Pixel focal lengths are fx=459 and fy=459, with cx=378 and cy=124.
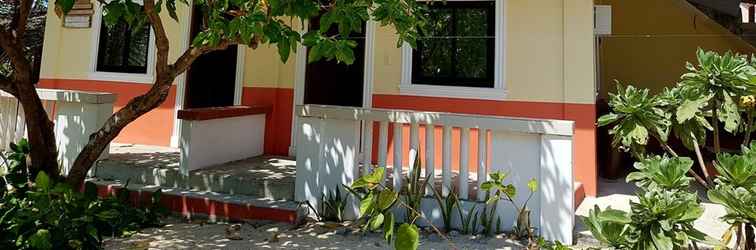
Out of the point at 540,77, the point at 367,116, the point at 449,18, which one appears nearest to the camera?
the point at 367,116

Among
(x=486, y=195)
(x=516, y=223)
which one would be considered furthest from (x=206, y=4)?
(x=516, y=223)

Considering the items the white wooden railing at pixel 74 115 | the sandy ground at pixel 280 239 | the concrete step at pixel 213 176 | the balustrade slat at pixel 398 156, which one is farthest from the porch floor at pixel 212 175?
the balustrade slat at pixel 398 156

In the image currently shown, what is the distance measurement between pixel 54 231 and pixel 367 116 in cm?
230

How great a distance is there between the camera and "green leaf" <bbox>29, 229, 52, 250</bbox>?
2.75 metres

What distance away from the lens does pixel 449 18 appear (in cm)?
532

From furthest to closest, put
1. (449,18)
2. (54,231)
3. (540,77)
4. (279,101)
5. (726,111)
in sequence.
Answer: (279,101)
(449,18)
(540,77)
(54,231)
(726,111)

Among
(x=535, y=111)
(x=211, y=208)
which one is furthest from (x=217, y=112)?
(x=535, y=111)

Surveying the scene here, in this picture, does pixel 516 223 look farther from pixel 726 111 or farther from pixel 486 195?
pixel 726 111

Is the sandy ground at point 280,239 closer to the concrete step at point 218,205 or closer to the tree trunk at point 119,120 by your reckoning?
the concrete step at point 218,205

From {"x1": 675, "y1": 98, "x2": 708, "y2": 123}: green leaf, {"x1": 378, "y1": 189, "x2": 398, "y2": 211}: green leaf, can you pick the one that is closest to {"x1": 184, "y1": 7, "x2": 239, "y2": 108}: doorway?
{"x1": 378, "y1": 189, "x2": 398, "y2": 211}: green leaf

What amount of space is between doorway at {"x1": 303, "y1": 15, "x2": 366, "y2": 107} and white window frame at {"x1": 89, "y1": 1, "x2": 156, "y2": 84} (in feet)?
7.26

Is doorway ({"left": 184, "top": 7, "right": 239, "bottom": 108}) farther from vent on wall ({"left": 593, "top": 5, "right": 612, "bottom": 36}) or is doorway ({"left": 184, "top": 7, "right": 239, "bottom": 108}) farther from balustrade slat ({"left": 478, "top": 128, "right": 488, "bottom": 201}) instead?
vent on wall ({"left": 593, "top": 5, "right": 612, "bottom": 36})

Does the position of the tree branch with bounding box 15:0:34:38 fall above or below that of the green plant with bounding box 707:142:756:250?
above

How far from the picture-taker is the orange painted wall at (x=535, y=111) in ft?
15.3
